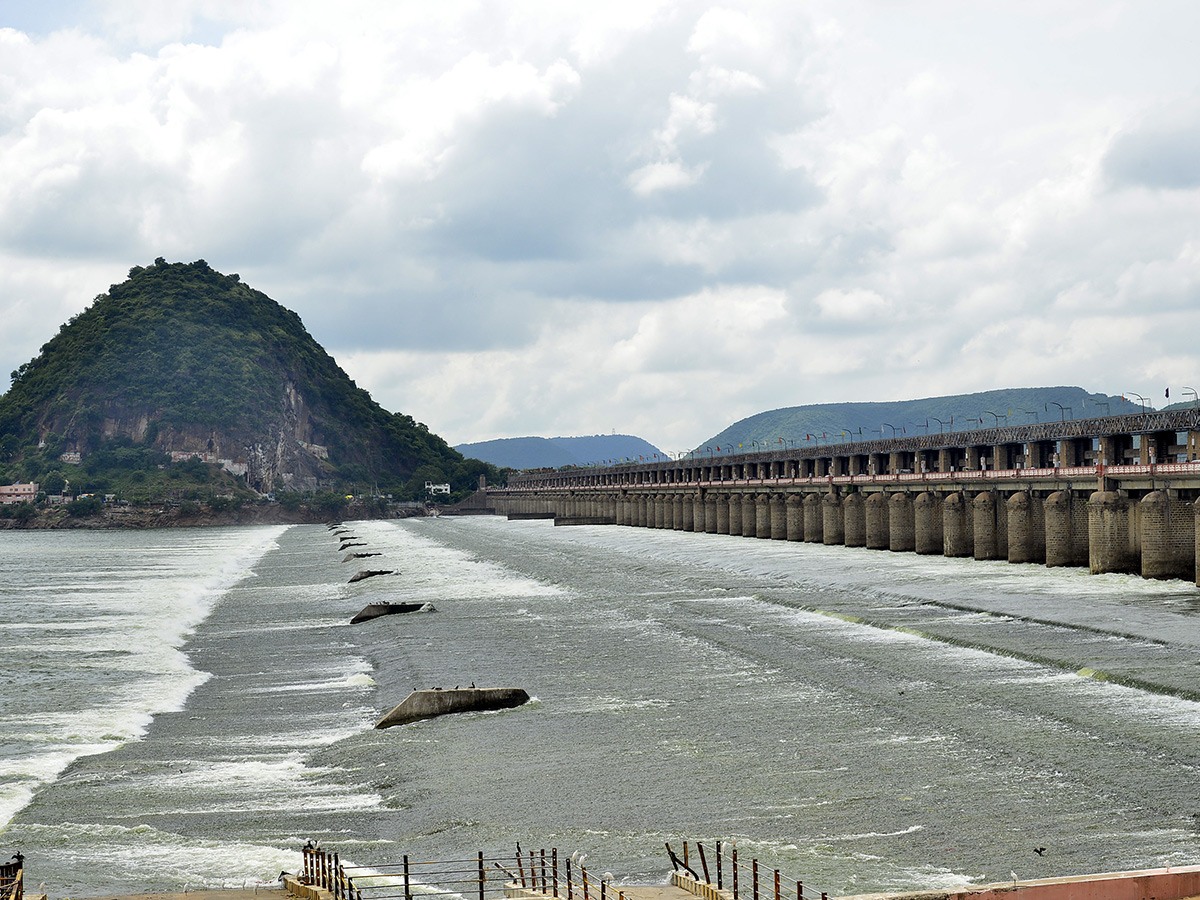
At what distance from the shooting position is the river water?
20.8m

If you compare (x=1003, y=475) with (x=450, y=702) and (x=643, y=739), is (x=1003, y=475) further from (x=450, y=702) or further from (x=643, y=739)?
(x=643, y=739)

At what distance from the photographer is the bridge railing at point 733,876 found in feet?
55.8

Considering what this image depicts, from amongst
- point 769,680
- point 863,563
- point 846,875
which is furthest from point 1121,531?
point 846,875

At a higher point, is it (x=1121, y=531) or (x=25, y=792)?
(x=1121, y=531)

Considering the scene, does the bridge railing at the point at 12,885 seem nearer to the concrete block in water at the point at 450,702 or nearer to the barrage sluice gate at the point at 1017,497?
the concrete block in water at the point at 450,702

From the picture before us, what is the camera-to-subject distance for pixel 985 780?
24016 millimetres

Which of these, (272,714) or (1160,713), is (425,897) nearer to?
(272,714)

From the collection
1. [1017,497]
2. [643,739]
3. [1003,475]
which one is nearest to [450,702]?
[643,739]

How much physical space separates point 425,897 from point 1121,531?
56249 millimetres

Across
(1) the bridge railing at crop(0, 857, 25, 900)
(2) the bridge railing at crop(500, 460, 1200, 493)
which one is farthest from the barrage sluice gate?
(1) the bridge railing at crop(0, 857, 25, 900)

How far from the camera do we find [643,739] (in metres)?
29.1

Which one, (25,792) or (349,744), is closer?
(25,792)

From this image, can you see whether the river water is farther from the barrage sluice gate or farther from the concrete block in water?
the barrage sluice gate

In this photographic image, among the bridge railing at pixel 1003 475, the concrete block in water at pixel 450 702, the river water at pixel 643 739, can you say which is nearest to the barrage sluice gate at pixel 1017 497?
the bridge railing at pixel 1003 475
